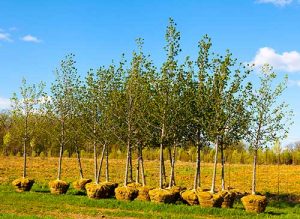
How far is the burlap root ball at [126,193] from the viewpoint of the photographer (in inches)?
1026

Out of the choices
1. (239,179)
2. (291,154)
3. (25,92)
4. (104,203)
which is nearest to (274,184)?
(239,179)

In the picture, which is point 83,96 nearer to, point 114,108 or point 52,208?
point 114,108

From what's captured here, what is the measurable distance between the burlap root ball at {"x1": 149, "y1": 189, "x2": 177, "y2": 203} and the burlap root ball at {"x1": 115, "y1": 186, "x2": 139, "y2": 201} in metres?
1.31

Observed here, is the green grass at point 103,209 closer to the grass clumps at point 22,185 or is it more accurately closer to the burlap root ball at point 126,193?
the burlap root ball at point 126,193

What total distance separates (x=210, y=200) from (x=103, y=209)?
577 cm

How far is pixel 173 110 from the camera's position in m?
27.2

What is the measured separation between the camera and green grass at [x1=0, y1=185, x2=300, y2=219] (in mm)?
21375

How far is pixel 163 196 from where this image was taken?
24734 millimetres

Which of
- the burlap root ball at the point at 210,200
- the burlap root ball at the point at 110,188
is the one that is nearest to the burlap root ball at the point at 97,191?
the burlap root ball at the point at 110,188

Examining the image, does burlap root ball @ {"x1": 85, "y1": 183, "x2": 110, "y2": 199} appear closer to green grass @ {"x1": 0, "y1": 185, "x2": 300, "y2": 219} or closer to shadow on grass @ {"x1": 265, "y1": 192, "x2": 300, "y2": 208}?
green grass @ {"x1": 0, "y1": 185, "x2": 300, "y2": 219}

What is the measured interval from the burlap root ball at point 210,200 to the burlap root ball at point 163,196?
172 centimetres

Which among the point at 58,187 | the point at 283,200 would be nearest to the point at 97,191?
the point at 58,187

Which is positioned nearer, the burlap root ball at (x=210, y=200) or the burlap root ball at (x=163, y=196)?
the burlap root ball at (x=210, y=200)

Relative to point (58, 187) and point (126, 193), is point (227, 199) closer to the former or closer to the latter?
point (126, 193)
